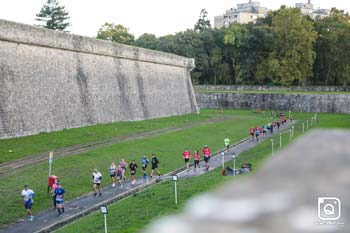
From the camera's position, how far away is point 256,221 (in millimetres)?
1399

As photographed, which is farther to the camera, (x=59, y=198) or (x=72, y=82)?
(x=72, y=82)

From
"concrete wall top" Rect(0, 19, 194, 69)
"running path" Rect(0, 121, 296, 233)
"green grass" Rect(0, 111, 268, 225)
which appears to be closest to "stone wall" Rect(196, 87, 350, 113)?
"concrete wall top" Rect(0, 19, 194, 69)

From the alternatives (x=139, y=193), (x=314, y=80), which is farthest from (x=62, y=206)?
(x=314, y=80)

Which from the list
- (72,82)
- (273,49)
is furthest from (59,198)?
(273,49)

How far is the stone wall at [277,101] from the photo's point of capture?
173 feet

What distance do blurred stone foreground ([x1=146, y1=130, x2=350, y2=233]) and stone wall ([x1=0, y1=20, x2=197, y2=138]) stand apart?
23162mm

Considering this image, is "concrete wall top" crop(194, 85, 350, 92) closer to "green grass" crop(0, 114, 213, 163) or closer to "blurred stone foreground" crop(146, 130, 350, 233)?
"green grass" crop(0, 114, 213, 163)

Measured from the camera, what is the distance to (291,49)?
2594 inches

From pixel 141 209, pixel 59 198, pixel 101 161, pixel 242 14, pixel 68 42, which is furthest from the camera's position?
pixel 242 14

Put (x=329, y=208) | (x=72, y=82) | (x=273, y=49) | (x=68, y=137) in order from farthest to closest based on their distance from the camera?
(x=273, y=49) → (x=72, y=82) → (x=68, y=137) → (x=329, y=208)

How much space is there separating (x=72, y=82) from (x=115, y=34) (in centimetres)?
5678

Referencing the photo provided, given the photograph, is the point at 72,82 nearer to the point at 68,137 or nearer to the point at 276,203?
the point at 68,137

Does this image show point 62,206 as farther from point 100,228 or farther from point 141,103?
point 141,103

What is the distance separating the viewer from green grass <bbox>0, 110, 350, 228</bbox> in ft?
50.0
